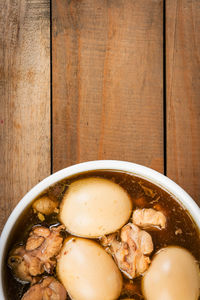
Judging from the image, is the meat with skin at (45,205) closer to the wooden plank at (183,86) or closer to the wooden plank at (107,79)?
the wooden plank at (107,79)

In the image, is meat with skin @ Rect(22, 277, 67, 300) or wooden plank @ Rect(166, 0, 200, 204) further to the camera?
wooden plank @ Rect(166, 0, 200, 204)

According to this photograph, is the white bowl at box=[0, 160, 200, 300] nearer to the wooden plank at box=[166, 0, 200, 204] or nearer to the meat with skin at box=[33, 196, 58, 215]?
the meat with skin at box=[33, 196, 58, 215]

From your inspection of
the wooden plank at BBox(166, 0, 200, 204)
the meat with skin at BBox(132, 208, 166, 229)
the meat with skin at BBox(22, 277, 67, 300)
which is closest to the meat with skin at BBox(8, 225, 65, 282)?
the meat with skin at BBox(22, 277, 67, 300)

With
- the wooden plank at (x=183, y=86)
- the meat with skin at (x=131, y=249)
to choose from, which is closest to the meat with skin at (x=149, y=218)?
the meat with skin at (x=131, y=249)

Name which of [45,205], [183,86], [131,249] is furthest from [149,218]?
[183,86]

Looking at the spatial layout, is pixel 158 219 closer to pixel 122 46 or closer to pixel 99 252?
pixel 99 252

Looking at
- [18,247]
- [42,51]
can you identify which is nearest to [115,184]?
[18,247]

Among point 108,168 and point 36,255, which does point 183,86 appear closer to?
point 108,168
